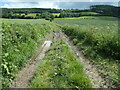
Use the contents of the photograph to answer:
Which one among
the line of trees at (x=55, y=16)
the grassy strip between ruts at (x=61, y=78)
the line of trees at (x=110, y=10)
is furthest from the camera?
the line of trees at (x=55, y=16)

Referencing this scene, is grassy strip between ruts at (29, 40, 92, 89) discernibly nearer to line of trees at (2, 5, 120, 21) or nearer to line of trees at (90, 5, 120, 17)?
line of trees at (90, 5, 120, 17)

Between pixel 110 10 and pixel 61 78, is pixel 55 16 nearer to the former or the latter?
pixel 110 10

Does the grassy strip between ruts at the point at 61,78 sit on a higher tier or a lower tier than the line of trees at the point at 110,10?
lower

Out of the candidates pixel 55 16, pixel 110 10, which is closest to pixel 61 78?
pixel 110 10

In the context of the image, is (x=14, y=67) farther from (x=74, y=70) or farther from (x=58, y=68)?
(x=74, y=70)

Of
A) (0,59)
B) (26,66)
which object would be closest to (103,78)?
(26,66)

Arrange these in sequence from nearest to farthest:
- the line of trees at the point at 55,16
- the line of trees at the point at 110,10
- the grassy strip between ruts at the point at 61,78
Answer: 1. the grassy strip between ruts at the point at 61,78
2. the line of trees at the point at 110,10
3. the line of trees at the point at 55,16

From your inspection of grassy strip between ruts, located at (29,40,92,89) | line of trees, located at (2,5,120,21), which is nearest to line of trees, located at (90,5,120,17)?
line of trees, located at (2,5,120,21)

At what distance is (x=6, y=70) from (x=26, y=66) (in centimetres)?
189

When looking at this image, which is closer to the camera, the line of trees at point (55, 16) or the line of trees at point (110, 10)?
the line of trees at point (110, 10)

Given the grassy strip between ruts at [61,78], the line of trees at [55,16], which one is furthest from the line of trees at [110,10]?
the grassy strip between ruts at [61,78]

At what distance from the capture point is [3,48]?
8086 mm

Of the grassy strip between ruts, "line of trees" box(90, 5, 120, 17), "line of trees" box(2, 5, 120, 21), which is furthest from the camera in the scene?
"line of trees" box(2, 5, 120, 21)

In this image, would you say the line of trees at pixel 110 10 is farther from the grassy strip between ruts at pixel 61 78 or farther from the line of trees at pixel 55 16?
the grassy strip between ruts at pixel 61 78
